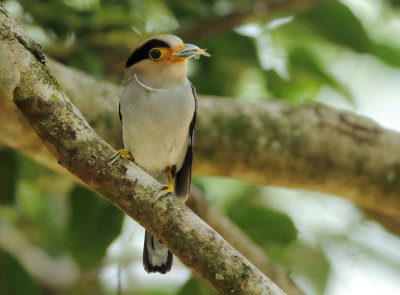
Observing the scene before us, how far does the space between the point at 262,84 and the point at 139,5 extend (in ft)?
4.00

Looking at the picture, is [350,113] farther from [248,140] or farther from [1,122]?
[1,122]

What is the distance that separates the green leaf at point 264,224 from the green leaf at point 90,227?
799 mm

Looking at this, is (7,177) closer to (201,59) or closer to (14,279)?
(14,279)

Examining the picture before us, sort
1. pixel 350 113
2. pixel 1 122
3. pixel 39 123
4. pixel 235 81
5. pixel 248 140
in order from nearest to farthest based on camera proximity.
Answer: pixel 39 123
pixel 1 122
pixel 248 140
pixel 350 113
pixel 235 81

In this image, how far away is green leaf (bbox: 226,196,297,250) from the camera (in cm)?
361

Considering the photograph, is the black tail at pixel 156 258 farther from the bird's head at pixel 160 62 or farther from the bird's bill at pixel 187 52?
the bird's bill at pixel 187 52

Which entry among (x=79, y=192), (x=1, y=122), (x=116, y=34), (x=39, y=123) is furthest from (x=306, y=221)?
(x=39, y=123)

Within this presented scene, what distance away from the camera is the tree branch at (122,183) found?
5.96 ft

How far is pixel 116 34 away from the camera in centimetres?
353

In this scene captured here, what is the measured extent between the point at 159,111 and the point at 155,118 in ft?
0.13

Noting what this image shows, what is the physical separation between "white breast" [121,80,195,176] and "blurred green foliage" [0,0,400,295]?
2.32ft

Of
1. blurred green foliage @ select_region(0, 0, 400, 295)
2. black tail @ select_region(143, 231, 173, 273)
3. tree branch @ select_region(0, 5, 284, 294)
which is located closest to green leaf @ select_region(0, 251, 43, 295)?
blurred green foliage @ select_region(0, 0, 400, 295)

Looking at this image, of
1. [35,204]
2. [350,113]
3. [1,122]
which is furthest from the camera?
[35,204]

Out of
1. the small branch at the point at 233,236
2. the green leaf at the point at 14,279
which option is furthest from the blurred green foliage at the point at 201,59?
the small branch at the point at 233,236
